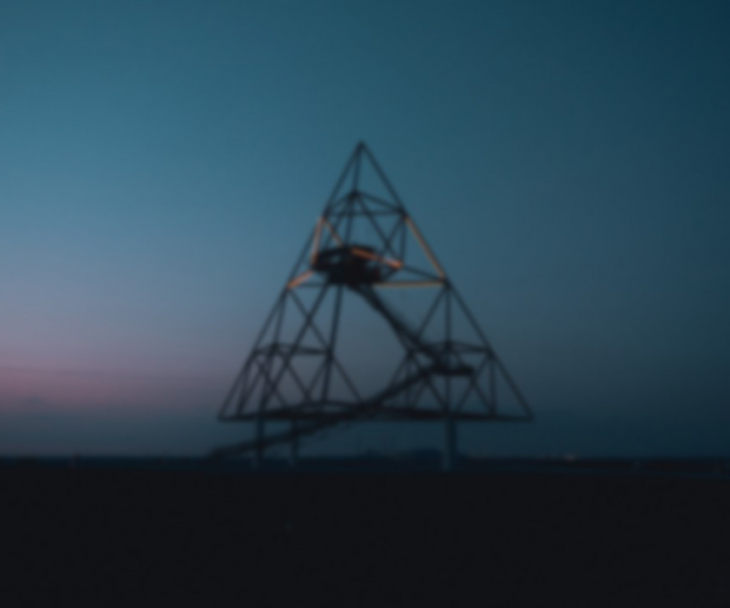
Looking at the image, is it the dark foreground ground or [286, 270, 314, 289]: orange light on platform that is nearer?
the dark foreground ground

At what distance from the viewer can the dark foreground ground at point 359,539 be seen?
9758mm

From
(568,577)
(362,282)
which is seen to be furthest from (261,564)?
(362,282)

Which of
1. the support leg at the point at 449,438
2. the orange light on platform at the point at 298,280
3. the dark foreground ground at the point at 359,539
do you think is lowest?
the dark foreground ground at the point at 359,539

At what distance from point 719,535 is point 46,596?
1215cm

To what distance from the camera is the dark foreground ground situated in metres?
9.76

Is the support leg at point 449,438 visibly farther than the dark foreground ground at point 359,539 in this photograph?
Yes

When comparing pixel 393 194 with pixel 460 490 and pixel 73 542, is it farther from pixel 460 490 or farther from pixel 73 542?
pixel 73 542

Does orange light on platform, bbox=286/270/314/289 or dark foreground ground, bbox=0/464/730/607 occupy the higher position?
orange light on platform, bbox=286/270/314/289

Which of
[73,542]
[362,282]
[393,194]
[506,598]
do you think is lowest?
[506,598]

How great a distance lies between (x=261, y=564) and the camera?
36.3 feet

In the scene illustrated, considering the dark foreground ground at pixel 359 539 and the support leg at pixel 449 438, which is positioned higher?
the support leg at pixel 449 438

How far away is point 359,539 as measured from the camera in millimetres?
12539

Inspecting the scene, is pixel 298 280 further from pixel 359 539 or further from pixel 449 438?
pixel 359 539

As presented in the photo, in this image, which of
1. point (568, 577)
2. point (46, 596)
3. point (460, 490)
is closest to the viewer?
point (46, 596)
